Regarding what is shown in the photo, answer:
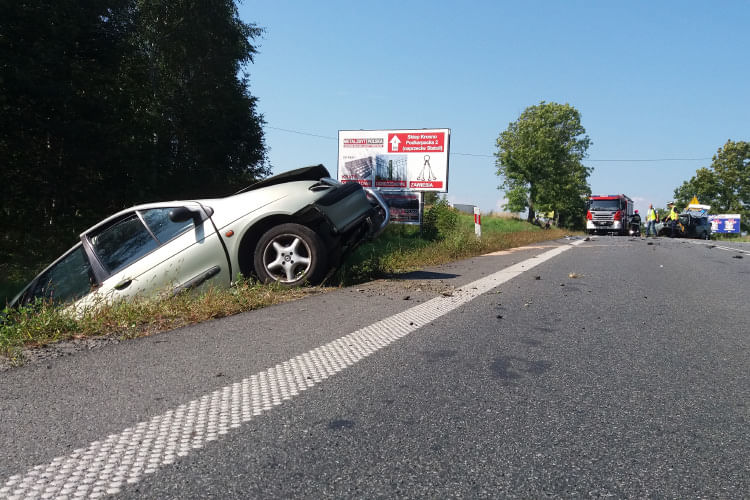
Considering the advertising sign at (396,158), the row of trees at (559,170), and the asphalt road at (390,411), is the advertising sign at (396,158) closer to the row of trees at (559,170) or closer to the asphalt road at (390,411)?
the asphalt road at (390,411)

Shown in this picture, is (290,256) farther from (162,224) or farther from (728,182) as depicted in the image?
(728,182)

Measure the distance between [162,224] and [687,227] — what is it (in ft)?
112

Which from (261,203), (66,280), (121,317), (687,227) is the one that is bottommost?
(687,227)

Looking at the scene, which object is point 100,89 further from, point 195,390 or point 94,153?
point 195,390

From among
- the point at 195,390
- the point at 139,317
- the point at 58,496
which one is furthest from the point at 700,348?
the point at 139,317

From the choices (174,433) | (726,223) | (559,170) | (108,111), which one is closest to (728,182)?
(726,223)

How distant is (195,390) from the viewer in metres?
2.43

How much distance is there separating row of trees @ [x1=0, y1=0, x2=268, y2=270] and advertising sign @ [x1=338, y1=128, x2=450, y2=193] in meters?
6.79

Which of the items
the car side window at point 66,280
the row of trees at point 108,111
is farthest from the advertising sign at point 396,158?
the car side window at point 66,280

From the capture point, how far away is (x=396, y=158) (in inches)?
849

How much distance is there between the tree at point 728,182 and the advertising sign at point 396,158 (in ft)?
208

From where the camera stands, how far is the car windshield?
124 feet

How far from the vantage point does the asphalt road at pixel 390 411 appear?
1.61 m

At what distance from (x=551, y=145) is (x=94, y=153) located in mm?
53214
